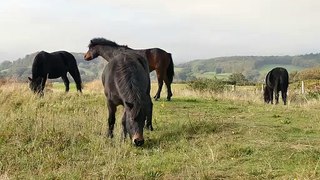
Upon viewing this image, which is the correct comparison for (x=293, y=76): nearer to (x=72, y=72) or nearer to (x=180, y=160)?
(x=72, y=72)

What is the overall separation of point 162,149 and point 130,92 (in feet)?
3.97

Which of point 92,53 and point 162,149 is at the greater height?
point 92,53

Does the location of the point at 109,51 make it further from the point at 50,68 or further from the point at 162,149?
the point at 50,68

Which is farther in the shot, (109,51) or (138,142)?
(109,51)

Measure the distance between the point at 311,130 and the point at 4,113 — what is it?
734 centimetres

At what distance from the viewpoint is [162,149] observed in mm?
7801

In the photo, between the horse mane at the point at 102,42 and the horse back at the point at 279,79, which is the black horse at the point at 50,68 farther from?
the horse back at the point at 279,79

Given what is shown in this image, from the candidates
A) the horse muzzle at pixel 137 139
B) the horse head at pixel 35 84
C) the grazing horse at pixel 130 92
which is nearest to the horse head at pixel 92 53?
the horse head at pixel 35 84

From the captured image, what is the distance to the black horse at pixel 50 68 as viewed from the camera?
1630cm

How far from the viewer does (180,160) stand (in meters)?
6.98

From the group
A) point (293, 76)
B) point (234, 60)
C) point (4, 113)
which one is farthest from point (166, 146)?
point (234, 60)

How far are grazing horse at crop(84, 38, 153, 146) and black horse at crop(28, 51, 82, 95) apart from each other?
6.57 meters

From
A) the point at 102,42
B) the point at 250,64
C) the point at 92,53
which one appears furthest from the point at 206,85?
the point at 250,64

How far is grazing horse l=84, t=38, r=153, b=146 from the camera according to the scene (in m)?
A: 7.75
